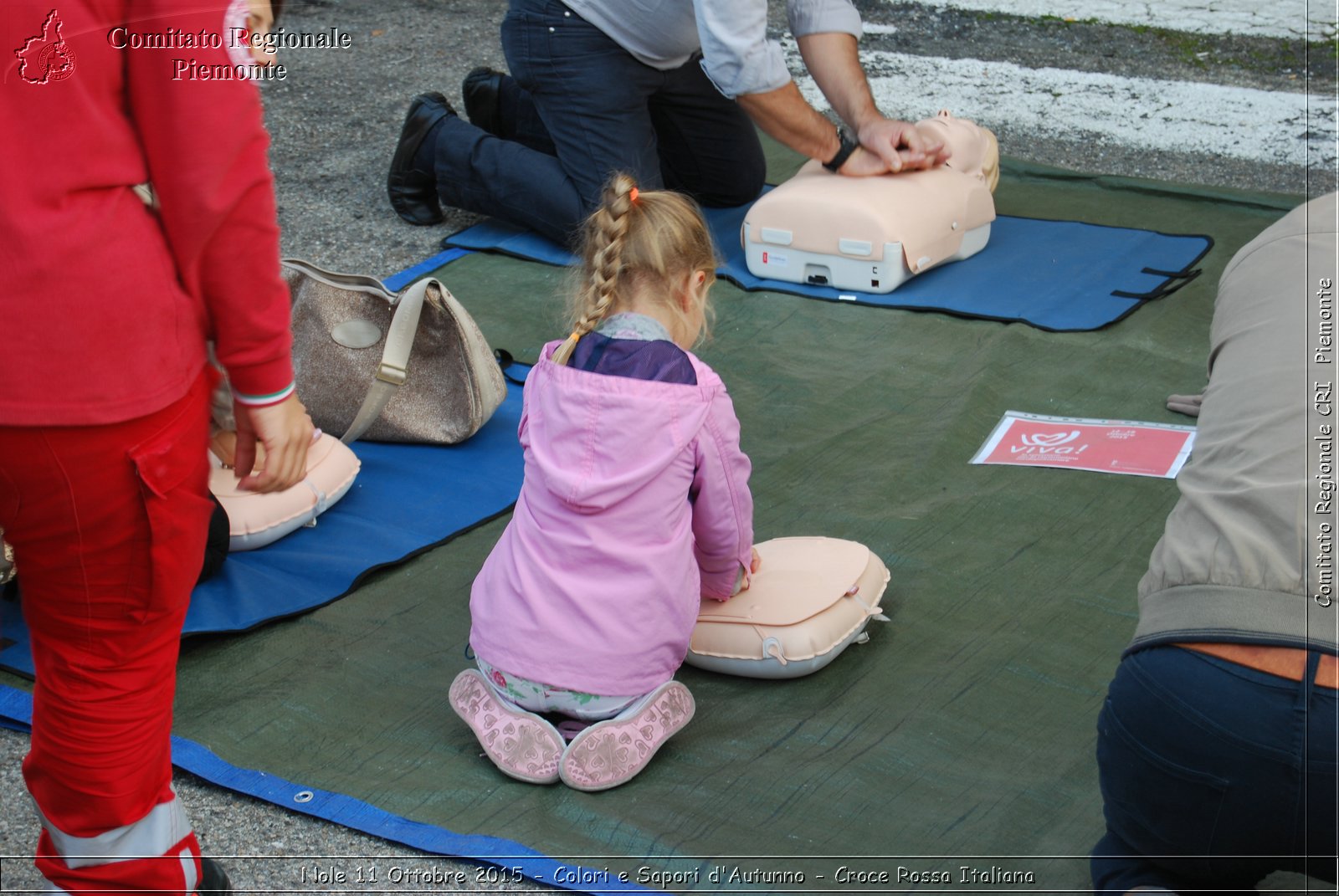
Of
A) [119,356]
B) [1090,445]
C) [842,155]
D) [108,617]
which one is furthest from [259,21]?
[842,155]

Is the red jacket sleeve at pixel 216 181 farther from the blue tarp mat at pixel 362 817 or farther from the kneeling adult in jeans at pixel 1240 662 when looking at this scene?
the kneeling adult in jeans at pixel 1240 662

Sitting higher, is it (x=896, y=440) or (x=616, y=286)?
(x=616, y=286)

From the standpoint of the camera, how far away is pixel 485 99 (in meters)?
4.13

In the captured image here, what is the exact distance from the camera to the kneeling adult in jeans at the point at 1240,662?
4.19 feet

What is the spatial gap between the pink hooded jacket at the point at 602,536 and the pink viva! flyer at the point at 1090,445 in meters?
1.08

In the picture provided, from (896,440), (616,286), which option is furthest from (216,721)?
(896,440)

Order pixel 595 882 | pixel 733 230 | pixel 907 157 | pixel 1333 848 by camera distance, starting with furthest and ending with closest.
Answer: pixel 733 230 < pixel 907 157 < pixel 595 882 < pixel 1333 848

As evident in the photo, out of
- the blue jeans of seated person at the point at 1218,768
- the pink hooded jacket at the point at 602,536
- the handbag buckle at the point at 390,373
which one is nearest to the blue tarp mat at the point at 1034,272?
the handbag buckle at the point at 390,373

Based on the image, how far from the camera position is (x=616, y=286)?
1.99 meters

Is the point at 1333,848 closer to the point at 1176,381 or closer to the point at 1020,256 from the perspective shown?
the point at 1176,381

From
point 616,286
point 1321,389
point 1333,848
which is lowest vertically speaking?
point 1333,848

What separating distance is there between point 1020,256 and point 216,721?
254 centimetres

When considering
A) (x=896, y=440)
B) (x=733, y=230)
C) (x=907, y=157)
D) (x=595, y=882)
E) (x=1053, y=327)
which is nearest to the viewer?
(x=595, y=882)

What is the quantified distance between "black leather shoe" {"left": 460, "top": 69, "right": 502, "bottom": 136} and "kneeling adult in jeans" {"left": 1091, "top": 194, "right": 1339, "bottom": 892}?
302 cm
